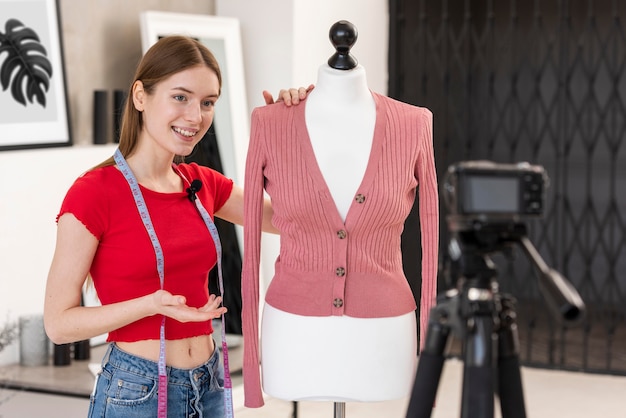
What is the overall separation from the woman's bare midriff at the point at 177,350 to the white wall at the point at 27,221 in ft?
5.41

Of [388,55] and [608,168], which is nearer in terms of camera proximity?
[388,55]

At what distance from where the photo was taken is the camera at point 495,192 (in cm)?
123

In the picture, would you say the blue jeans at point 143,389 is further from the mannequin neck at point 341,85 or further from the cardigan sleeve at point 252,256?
the mannequin neck at point 341,85

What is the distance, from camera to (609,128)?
260 inches

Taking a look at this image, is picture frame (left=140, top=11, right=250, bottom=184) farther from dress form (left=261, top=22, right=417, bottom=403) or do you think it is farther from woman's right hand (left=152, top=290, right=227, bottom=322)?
woman's right hand (left=152, top=290, right=227, bottom=322)

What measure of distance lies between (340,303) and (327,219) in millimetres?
188

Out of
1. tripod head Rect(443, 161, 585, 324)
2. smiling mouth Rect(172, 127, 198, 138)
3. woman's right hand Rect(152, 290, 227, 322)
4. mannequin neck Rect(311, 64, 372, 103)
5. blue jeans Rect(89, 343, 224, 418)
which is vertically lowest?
blue jeans Rect(89, 343, 224, 418)

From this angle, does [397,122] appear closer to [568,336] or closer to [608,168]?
[568,336]

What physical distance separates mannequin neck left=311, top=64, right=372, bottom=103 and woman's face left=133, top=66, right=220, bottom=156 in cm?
27

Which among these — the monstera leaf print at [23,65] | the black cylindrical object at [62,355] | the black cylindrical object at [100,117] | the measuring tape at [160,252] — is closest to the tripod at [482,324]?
the measuring tape at [160,252]

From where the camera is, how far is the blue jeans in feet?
6.60

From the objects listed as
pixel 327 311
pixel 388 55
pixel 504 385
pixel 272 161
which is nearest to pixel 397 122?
pixel 272 161

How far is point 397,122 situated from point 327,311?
453mm

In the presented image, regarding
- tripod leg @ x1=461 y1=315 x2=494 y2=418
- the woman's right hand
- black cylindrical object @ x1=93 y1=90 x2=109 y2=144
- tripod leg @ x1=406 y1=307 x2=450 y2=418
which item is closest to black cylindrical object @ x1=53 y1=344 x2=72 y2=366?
black cylindrical object @ x1=93 y1=90 x2=109 y2=144
